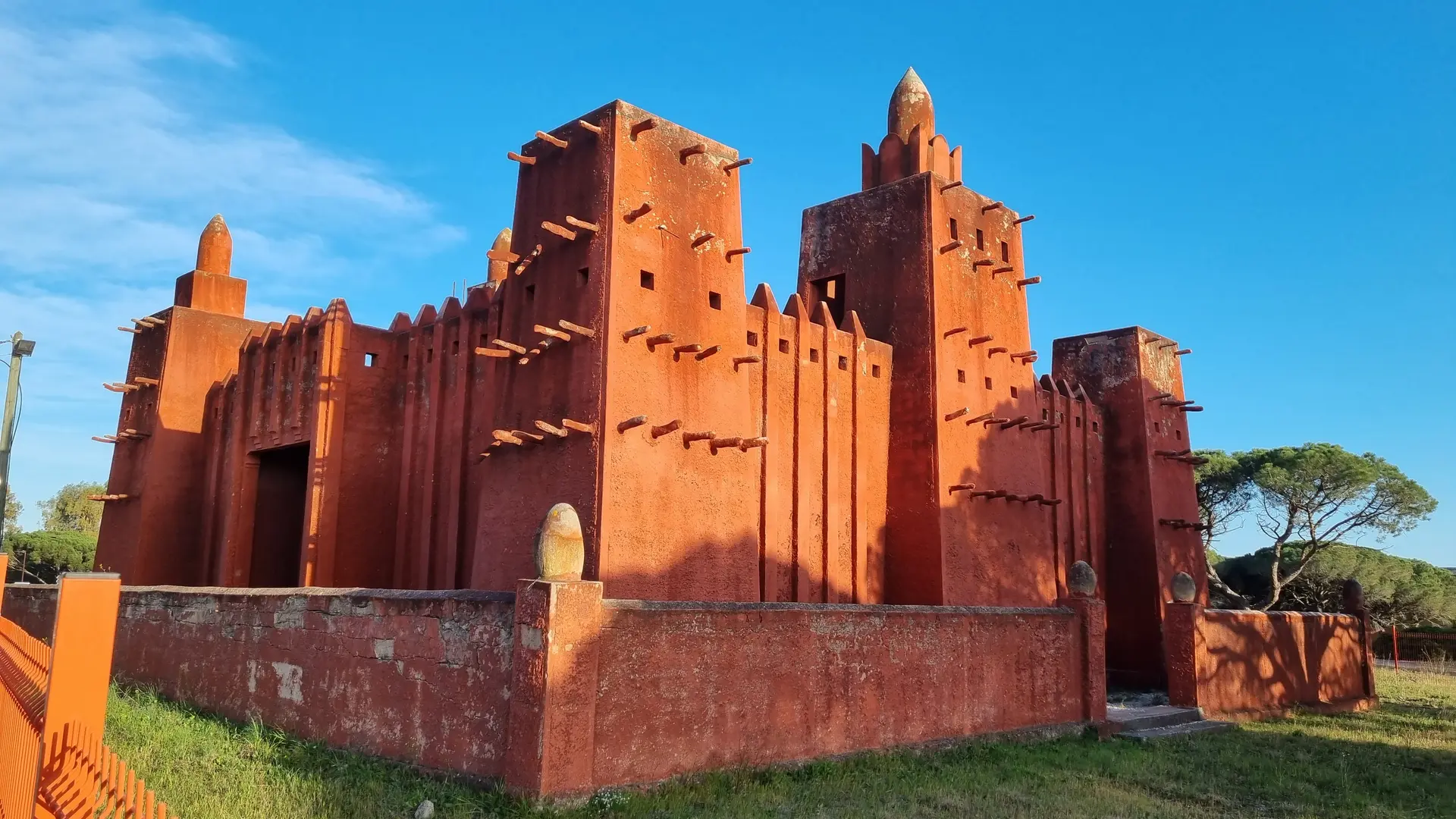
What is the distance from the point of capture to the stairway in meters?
14.2

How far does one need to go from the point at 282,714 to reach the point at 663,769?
4.16m

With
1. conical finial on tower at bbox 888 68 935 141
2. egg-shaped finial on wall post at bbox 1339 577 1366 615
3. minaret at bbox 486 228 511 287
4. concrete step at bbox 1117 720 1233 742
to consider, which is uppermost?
conical finial on tower at bbox 888 68 935 141

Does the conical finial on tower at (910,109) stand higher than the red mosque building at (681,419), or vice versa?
the conical finial on tower at (910,109)

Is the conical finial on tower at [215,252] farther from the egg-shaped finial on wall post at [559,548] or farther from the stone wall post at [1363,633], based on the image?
the stone wall post at [1363,633]

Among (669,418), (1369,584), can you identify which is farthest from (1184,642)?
(1369,584)

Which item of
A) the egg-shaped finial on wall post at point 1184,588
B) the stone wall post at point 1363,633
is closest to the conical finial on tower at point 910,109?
the egg-shaped finial on wall post at point 1184,588

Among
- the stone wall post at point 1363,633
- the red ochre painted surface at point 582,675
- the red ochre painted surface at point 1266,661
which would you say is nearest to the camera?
the red ochre painted surface at point 582,675

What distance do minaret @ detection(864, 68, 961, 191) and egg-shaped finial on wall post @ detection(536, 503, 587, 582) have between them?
34.4 feet

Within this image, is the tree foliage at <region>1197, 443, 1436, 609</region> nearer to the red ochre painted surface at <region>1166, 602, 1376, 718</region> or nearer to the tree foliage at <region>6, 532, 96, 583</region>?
the red ochre painted surface at <region>1166, 602, 1376, 718</region>

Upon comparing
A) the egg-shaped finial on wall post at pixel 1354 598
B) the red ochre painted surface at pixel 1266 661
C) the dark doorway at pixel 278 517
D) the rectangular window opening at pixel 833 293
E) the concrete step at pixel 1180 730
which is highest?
the rectangular window opening at pixel 833 293

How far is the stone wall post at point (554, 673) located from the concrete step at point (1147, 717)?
28.8 feet

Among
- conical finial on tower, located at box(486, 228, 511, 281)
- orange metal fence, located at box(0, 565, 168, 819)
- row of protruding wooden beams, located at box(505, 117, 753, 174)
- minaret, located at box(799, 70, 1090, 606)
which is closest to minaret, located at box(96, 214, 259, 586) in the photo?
conical finial on tower, located at box(486, 228, 511, 281)

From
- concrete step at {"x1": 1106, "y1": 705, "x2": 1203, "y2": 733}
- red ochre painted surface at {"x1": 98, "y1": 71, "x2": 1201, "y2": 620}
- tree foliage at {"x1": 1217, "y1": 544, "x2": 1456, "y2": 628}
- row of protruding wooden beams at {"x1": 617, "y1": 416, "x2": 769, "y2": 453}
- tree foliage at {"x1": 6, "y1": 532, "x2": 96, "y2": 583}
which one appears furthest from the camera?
tree foliage at {"x1": 6, "y1": 532, "x2": 96, "y2": 583}

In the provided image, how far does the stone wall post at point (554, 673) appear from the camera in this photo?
791 centimetres
